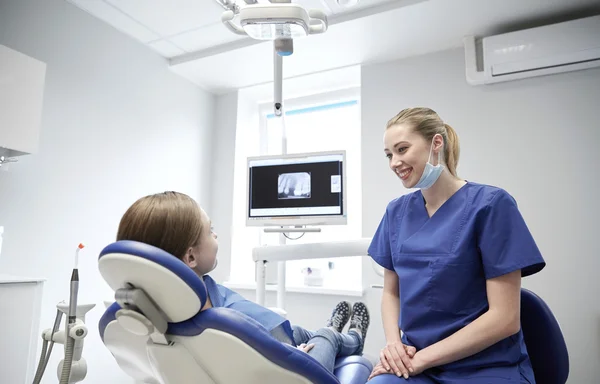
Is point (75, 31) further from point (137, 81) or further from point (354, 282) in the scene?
point (354, 282)

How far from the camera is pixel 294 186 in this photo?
7.30 ft

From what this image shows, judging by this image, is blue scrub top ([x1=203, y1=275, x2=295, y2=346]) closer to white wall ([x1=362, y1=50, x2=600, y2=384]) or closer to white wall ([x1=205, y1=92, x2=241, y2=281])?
white wall ([x1=362, y1=50, x2=600, y2=384])

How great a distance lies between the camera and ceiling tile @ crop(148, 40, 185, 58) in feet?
8.96

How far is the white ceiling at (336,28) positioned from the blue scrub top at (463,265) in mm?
1542

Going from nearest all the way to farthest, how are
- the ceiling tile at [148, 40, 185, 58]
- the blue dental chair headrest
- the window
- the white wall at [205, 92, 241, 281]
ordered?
the blue dental chair headrest < the ceiling tile at [148, 40, 185, 58] < the window < the white wall at [205, 92, 241, 281]

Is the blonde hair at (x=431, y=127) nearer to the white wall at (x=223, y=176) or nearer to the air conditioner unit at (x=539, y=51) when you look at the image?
the air conditioner unit at (x=539, y=51)

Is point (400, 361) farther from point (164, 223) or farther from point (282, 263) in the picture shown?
point (282, 263)

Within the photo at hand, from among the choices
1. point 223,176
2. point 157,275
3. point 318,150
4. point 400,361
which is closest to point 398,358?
point 400,361

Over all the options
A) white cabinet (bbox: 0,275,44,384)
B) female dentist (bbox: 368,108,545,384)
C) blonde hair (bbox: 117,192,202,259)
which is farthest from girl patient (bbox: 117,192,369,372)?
white cabinet (bbox: 0,275,44,384)

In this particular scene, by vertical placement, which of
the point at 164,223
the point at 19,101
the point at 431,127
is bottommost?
the point at 164,223

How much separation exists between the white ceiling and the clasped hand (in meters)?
1.82

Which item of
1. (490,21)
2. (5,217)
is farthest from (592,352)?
(5,217)

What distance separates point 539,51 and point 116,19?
7.90 ft

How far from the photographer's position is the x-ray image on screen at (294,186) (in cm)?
220
